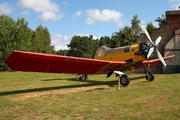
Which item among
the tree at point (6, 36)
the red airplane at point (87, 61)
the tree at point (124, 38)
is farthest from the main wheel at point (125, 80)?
the tree at point (6, 36)

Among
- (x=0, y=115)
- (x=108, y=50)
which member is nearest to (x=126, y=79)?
(x=108, y=50)

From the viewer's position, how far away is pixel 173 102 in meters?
6.59

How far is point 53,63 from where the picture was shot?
9.67m

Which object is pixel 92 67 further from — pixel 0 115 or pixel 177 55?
pixel 177 55

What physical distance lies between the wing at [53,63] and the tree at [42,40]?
5134 cm

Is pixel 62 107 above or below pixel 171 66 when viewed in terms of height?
below

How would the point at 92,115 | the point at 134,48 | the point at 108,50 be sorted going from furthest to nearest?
the point at 108,50 < the point at 134,48 < the point at 92,115

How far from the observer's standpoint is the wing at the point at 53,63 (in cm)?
816

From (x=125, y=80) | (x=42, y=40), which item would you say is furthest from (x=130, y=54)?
(x=42, y=40)

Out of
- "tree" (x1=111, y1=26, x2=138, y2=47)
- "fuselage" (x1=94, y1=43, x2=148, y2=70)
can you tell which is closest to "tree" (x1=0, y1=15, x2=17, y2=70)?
"tree" (x1=111, y1=26, x2=138, y2=47)

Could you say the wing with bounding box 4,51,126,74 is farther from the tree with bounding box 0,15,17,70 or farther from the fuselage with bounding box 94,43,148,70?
the tree with bounding box 0,15,17,70

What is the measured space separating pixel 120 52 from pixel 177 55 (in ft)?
46.0

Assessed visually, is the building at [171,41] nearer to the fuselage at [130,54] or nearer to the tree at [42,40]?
the fuselage at [130,54]

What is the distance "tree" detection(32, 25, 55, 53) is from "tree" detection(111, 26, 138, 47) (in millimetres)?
30267
